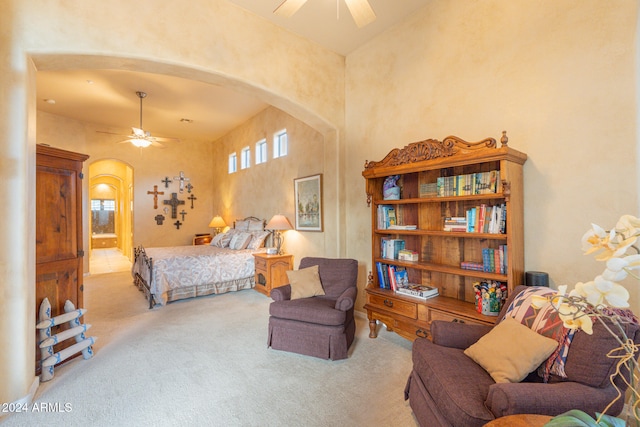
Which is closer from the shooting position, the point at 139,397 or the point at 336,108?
the point at 139,397

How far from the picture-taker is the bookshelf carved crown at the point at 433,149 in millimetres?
2460

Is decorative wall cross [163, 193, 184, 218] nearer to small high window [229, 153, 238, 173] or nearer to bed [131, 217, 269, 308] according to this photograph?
small high window [229, 153, 238, 173]

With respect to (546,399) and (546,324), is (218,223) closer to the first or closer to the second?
(546,324)

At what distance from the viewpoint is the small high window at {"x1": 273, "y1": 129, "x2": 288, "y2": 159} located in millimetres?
5766

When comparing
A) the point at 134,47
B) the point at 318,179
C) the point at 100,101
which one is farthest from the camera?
the point at 100,101

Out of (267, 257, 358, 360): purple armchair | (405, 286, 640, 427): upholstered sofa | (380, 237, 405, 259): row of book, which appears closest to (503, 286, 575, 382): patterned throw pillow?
(405, 286, 640, 427): upholstered sofa

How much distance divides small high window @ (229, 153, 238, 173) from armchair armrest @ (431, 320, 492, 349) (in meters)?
6.64

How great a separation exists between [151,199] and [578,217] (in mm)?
8748

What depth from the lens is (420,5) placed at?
320 centimetres

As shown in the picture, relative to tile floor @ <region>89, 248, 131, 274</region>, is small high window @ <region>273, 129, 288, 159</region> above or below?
above

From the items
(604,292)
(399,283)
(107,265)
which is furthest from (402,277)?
(107,265)

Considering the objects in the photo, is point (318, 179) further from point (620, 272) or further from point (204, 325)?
point (620, 272)

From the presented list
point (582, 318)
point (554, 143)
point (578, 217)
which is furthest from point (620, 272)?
point (554, 143)

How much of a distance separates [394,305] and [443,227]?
0.96 m
